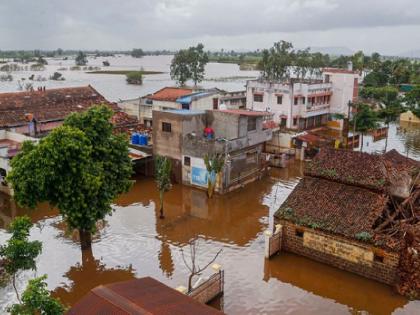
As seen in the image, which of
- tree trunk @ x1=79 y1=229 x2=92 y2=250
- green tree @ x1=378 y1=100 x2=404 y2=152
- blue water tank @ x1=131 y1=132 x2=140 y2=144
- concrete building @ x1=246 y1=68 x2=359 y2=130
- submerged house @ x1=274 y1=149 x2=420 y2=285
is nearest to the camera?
submerged house @ x1=274 y1=149 x2=420 y2=285

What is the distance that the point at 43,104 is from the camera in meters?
32.5

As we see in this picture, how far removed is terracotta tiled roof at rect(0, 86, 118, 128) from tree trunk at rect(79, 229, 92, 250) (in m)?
15.3

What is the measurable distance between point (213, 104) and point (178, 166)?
1316cm

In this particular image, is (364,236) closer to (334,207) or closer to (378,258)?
(378,258)

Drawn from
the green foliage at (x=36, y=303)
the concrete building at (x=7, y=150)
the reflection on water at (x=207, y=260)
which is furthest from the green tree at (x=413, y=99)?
the green foliage at (x=36, y=303)

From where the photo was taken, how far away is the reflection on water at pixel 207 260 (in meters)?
14.4

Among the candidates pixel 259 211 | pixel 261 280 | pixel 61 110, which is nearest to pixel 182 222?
pixel 259 211

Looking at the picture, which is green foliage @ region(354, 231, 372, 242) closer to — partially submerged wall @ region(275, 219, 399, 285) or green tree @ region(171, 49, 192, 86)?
partially submerged wall @ region(275, 219, 399, 285)

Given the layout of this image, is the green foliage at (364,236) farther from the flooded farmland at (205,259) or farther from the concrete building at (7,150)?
the concrete building at (7,150)

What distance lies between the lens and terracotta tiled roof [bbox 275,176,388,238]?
15.8m

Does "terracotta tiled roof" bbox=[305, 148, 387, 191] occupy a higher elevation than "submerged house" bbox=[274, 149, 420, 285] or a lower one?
higher

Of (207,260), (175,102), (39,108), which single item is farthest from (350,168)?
(39,108)

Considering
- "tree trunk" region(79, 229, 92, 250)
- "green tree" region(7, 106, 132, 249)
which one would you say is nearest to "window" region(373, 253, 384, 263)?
"green tree" region(7, 106, 132, 249)

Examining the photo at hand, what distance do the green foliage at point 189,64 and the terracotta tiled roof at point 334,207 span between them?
173ft
